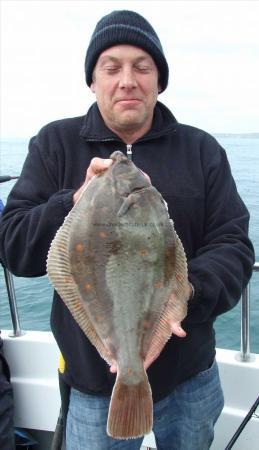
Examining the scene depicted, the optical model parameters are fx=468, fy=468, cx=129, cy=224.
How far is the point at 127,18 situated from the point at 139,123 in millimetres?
579

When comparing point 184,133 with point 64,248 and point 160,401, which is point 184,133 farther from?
point 160,401

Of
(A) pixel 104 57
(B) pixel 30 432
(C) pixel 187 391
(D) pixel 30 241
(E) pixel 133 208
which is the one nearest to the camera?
(E) pixel 133 208

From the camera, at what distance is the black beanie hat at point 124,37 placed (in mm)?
2426

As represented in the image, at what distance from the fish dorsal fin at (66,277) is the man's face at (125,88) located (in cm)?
76

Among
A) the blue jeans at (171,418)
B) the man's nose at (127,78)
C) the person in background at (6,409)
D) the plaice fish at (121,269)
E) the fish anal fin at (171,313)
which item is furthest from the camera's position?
the person in background at (6,409)

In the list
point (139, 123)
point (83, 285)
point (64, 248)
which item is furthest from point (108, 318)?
point (139, 123)

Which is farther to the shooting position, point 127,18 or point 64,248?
point 127,18

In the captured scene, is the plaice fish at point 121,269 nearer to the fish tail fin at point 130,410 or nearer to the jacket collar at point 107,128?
the fish tail fin at point 130,410

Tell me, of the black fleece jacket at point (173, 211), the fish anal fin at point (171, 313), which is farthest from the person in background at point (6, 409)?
the fish anal fin at point (171, 313)

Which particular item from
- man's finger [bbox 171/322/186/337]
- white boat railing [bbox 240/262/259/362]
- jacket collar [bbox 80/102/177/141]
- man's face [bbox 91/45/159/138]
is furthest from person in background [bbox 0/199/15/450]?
man's finger [bbox 171/322/186/337]

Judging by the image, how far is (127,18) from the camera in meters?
2.53

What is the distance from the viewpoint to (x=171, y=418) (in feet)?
8.79

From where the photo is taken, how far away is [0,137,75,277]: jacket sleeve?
212 cm

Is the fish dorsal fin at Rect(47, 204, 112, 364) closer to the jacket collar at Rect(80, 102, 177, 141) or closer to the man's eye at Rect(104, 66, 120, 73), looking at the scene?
the jacket collar at Rect(80, 102, 177, 141)
